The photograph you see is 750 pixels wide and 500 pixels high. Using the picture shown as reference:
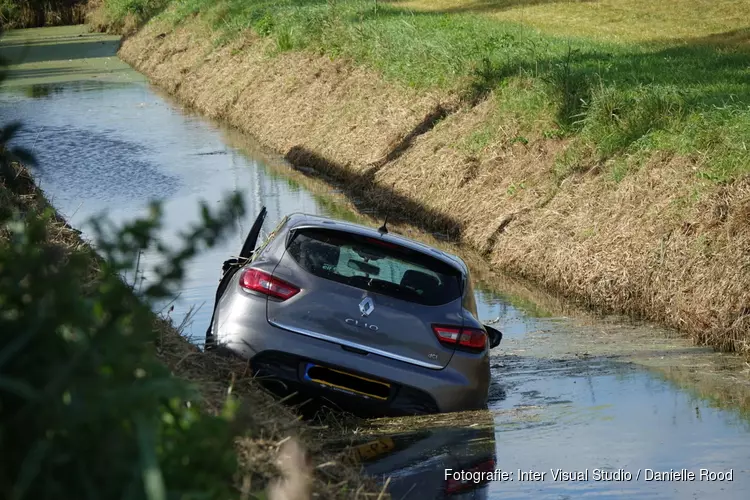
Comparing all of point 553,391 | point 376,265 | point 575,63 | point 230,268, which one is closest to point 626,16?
point 575,63

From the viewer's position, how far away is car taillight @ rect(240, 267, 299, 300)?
8.56 metres

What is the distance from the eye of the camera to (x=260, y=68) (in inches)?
1234

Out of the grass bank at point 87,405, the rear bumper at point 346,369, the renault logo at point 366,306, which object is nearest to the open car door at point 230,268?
the rear bumper at point 346,369

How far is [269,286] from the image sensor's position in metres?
8.60

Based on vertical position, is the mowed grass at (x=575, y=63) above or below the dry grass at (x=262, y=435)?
below

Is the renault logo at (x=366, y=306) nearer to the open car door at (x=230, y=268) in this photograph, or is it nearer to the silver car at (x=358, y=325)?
the silver car at (x=358, y=325)

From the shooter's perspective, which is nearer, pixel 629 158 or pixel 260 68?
pixel 629 158

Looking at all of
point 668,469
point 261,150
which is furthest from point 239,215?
point 261,150

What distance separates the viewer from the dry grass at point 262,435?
5.13 metres

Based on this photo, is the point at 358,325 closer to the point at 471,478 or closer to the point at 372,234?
the point at 372,234

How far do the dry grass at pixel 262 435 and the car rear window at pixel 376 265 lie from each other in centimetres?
97

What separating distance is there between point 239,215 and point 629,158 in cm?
1188

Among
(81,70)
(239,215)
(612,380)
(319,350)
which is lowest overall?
(81,70)

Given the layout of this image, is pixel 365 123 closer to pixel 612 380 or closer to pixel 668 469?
pixel 612 380
